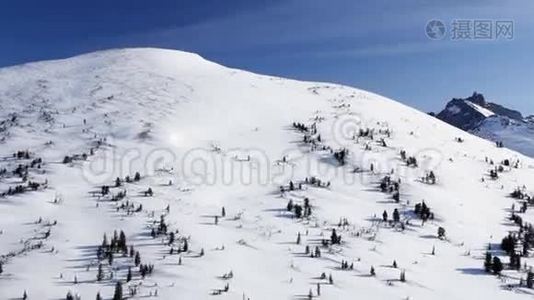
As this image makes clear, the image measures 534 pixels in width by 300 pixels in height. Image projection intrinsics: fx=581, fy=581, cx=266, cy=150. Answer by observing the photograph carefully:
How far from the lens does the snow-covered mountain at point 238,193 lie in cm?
2542

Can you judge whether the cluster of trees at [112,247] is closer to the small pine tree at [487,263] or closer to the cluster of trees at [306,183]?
the cluster of trees at [306,183]

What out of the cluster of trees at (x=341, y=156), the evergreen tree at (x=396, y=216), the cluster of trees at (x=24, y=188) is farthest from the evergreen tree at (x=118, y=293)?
the cluster of trees at (x=341, y=156)

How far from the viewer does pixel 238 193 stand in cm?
3684

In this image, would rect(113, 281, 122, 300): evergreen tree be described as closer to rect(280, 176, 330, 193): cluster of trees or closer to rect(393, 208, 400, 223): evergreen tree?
rect(280, 176, 330, 193): cluster of trees

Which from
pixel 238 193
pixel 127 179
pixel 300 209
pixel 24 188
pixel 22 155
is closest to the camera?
pixel 300 209

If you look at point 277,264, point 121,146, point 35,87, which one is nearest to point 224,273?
point 277,264

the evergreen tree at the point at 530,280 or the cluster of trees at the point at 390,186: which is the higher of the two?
the cluster of trees at the point at 390,186

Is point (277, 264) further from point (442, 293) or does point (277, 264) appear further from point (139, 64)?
point (139, 64)

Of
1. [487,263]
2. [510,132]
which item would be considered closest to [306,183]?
[487,263]

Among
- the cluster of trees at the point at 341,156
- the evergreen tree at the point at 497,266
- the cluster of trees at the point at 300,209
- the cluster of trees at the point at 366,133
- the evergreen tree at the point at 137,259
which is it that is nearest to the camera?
the evergreen tree at the point at 137,259

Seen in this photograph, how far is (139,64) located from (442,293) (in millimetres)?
46439

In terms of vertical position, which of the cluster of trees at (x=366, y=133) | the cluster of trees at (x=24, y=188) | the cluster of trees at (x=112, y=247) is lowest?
the cluster of trees at (x=112, y=247)

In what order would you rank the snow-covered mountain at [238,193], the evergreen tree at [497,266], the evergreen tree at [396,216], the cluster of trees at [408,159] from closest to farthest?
1. the snow-covered mountain at [238,193]
2. the evergreen tree at [497,266]
3. the evergreen tree at [396,216]
4. the cluster of trees at [408,159]

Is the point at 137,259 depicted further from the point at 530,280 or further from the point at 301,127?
the point at 301,127
